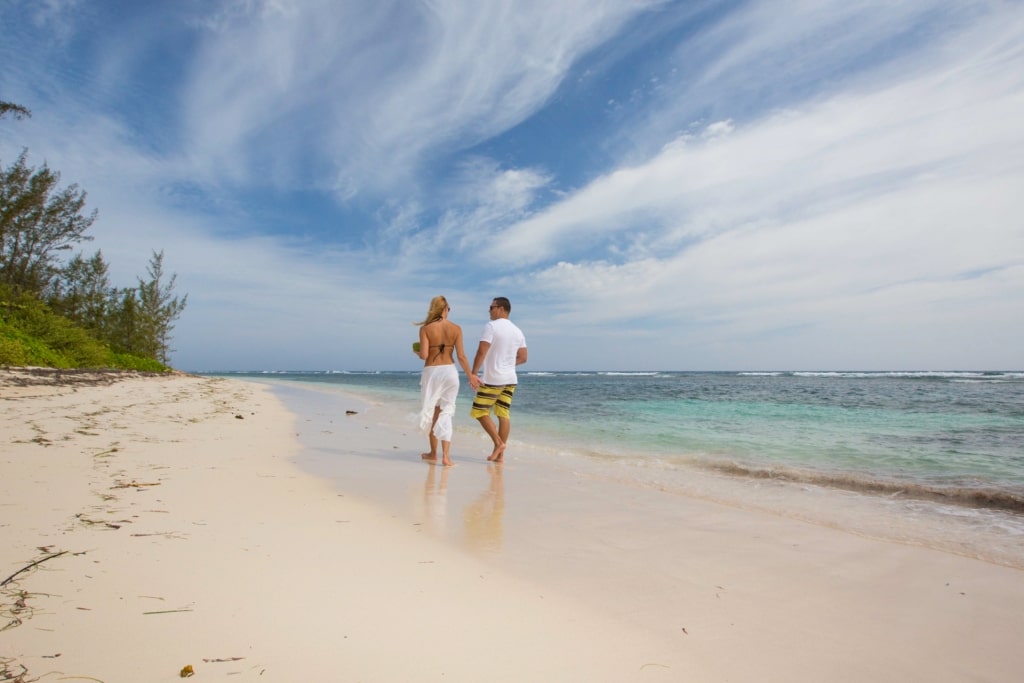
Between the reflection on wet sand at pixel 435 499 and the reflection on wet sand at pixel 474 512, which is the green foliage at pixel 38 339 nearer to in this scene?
the reflection on wet sand at pixel 435 499

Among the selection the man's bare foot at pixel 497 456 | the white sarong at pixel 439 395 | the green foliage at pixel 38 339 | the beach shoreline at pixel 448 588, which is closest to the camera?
the beach shoreline at pixel 448 588

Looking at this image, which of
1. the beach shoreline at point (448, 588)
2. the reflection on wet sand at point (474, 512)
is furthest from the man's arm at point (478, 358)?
the beach shoreline at point (448, 588)

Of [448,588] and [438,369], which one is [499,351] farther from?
[448,588]

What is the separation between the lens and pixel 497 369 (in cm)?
662

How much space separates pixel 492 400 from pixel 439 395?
29.8 inches

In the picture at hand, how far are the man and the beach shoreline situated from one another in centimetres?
216

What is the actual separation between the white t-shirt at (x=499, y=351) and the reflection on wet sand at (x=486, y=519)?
1746mm

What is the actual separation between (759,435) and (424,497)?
835 centimetres

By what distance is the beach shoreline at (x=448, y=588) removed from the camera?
1771mm

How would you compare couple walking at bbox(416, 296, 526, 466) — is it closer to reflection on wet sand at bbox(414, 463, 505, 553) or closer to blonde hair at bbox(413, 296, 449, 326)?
blonde hair at bbox(413, 296, 449, 326)

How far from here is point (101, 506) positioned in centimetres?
320

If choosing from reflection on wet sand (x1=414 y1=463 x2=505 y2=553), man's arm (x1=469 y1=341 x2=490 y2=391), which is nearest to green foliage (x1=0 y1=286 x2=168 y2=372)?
man's arm (x1=469 y1=341 x2=490 y2=391)

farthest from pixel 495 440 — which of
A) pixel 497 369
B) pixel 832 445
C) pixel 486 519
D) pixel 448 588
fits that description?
pixel 832 445

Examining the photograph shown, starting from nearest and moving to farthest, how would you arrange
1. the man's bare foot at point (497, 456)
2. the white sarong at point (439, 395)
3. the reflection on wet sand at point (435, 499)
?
the reflection on wet sand at point (435, 499)
the white sarong at point (439, 395)
the man's bare foot at point (497, 456)
